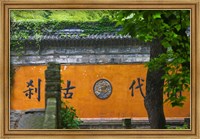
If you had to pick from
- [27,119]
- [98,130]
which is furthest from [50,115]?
[98,130]

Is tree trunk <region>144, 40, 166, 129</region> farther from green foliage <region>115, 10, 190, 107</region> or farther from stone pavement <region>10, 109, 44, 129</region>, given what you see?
stone pavement <region>10, 109, 44, 129</region>

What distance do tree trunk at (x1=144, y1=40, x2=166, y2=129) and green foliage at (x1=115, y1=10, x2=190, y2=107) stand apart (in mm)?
597

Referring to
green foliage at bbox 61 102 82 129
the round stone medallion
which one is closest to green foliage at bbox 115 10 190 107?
green foliage at bbox 61 102 82 129

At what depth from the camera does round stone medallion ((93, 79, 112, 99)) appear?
6.93m

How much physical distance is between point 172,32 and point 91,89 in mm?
2964

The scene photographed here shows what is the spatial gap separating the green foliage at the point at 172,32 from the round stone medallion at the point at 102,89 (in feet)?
7.94

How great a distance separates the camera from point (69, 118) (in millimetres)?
5336

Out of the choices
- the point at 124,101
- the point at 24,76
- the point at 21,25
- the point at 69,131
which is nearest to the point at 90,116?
the point at 124,101

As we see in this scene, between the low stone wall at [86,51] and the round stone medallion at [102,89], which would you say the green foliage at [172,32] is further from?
the round stone medallion at [102,89]

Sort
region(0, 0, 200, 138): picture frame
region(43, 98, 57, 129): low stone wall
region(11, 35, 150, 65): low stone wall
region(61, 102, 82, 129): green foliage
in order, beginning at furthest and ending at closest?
region(11, 35, 150, 65): low stone wall, region(61, 102, 82, 129): green foliage, region(43, 98, 57, 129): low stone wall, region(0, 0, 200, 138): picture frame

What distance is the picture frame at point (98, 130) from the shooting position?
141 inches

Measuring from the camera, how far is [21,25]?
6250 mm

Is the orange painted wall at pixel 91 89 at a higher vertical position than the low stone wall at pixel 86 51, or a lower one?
lower

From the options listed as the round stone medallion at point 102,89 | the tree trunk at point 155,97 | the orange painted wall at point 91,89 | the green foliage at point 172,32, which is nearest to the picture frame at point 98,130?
the green foliage at point 172,32
